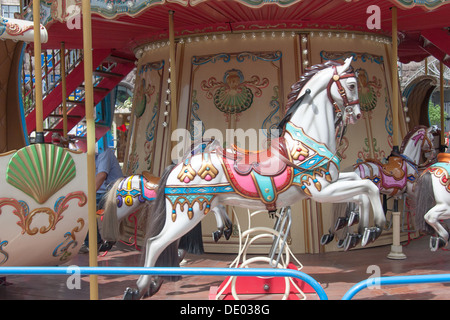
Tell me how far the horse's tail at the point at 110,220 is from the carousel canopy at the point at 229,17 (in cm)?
199

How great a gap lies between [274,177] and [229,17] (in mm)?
2923

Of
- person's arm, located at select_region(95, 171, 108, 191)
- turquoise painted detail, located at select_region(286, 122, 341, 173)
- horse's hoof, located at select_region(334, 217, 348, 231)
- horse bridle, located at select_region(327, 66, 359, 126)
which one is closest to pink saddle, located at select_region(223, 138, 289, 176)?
turquoise painted detail, located at select_region(286, 122, 341, 173)

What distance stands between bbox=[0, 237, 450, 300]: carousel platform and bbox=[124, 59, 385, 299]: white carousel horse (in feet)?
2.42

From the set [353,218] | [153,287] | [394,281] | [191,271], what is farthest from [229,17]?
[394,281]

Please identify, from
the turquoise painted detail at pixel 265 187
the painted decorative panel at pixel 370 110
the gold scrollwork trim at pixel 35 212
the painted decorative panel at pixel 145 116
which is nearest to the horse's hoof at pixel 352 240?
the turquoise painted detail at pixel 265 187

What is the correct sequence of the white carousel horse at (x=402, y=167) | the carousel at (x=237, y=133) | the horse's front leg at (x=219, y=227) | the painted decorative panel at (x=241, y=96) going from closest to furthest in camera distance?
1. the carousel at (x=237, y=133)
2. the horse's front leg at (x=219, y=227)
3. the white carousel horse at (x=402, y=167)
4. the painted decorative panel at (x=241, y=96)

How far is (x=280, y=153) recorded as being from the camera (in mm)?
4625

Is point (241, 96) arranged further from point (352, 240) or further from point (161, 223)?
point (352, 240)

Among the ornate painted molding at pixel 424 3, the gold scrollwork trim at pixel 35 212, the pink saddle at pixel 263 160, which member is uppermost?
the ornate painted molding at pixel 424 3

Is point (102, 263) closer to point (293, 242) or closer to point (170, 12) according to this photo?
point (293, 242)

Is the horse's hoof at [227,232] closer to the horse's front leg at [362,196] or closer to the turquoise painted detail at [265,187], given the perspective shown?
the turquoise painted detail at [265,187]

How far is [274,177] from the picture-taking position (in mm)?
4590

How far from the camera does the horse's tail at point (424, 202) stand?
18.5 ft

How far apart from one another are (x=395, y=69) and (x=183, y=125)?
2.96 meters
